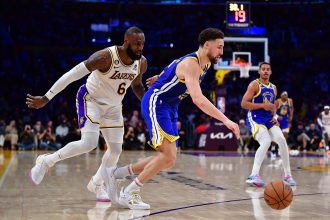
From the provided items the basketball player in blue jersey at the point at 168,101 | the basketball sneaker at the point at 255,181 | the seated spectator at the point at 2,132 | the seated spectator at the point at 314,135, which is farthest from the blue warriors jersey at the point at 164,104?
the seated spectator at the point at 314,135

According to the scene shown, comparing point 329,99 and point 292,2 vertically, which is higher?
point 292,2

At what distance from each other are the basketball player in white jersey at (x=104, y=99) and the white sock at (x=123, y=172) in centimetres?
24

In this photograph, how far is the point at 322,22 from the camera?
31.7m

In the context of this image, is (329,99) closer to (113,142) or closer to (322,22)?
(322,22)

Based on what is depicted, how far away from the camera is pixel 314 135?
23188mm

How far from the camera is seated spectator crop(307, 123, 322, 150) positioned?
74.7 feet

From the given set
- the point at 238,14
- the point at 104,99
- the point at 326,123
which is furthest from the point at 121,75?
the point at 326,123

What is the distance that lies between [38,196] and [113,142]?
48.6 inches

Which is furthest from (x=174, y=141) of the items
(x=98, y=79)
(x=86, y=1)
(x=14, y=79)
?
(x=86, y=1)

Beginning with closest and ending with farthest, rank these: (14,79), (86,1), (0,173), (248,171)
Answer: (0,173)
(248,171)
(14,79)
(86,1)

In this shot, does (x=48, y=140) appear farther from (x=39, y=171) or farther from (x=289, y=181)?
(x=39, y=171)

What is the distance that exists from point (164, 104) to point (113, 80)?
797 millimetres

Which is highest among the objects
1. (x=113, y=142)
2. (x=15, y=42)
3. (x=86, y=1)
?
(x=86, y=1)

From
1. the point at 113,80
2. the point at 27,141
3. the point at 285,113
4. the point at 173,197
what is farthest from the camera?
the point at 27,141
